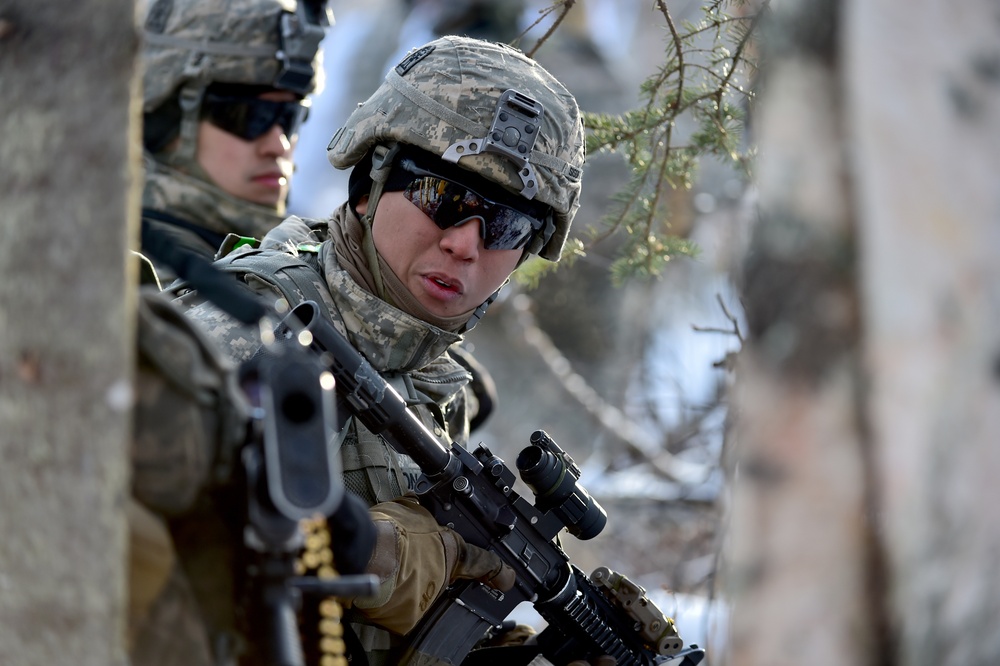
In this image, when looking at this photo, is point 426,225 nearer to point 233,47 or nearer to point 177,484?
point 177,484

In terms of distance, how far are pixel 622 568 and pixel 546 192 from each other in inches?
152

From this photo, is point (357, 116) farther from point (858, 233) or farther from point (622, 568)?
point (622, 568)

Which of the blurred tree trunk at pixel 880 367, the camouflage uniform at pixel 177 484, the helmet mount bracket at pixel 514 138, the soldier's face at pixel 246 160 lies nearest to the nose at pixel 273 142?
the soldier's face at pixel 246 160

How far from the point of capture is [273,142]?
486 cm

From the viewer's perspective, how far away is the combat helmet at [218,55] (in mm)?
4824

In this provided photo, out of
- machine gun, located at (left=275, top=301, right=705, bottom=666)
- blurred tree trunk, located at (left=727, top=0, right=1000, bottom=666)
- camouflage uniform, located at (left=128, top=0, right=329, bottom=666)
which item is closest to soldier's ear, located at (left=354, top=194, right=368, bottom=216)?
machine gun, located at (left=275, top=301, right=705, bottom=666)

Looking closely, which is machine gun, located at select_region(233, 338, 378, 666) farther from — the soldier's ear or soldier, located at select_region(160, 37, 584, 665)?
the soldier's ear

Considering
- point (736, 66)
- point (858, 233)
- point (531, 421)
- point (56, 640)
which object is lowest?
point (56, 640)

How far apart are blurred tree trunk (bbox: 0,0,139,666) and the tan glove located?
1022 mm

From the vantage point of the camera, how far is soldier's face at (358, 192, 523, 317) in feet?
10.5

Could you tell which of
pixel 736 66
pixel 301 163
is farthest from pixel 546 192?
pixel 301 163

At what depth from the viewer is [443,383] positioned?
3.48 m

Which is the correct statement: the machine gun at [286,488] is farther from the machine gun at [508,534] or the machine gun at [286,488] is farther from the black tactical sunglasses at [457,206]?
the black tactical sunglasses at [457,206]

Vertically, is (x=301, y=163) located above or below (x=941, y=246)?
above
